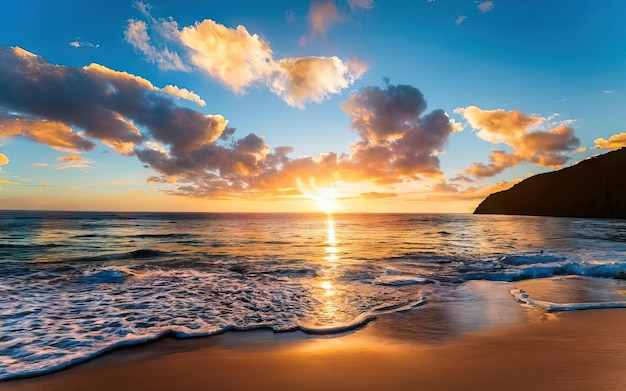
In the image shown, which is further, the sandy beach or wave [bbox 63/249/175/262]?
wave [bbox 63/249/175/262]

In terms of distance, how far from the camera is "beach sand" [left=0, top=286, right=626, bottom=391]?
14.7 ft

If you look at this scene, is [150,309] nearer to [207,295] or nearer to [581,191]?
[207,295]

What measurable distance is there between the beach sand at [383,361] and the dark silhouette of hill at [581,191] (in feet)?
483

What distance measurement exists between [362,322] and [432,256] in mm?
15326

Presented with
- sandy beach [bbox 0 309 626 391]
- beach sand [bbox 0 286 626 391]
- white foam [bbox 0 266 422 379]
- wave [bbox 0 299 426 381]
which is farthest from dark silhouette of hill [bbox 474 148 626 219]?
wave [bbox 0 299 426 381]

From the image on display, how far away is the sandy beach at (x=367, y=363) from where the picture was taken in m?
4.47

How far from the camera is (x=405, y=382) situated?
445cm

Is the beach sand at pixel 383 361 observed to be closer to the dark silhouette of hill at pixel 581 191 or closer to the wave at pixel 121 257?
the wave at pixel 121 257

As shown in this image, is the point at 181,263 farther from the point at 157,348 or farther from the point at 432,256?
the point at 432,256

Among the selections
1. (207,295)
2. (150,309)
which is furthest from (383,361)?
(207,295)

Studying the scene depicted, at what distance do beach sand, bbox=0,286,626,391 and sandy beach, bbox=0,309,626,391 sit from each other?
0.02m

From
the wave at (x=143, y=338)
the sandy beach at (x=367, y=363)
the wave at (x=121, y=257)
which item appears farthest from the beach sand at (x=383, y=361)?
the wave at (x=121, y=257)

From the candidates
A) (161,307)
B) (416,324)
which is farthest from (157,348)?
(416,324)

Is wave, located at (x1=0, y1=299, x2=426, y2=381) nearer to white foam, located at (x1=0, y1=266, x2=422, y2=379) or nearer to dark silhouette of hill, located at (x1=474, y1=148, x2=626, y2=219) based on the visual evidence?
white foam, located at (x1=0, y1=266, x2=422, y2=379)
